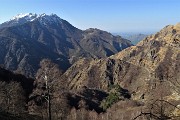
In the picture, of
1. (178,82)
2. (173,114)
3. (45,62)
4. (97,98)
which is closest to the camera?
(173,114)

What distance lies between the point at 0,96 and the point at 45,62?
3317 cm

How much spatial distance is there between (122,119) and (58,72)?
72830 mm

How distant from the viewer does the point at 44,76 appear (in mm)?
32500

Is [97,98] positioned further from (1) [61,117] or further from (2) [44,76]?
(2) [44,76]

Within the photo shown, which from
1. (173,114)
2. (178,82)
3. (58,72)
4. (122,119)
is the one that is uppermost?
(58,72)

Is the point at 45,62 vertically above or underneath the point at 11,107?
above

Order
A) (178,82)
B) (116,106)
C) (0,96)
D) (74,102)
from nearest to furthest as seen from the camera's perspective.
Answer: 1. (178,82)
2. (0,96)
3. (116,106)
4. (74,102)

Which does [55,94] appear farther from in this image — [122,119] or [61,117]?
[122,119]

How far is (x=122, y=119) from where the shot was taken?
101625 mm

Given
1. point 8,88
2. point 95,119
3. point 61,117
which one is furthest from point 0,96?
point 95,119

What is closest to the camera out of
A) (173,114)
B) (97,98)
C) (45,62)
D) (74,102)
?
(173,114)

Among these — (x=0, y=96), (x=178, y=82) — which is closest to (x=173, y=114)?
(x=178, y=82)

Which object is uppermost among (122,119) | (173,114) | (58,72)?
(58,72)

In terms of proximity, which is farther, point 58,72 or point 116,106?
point 116,106
